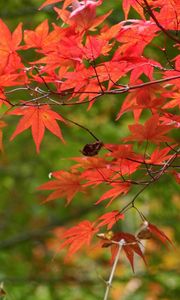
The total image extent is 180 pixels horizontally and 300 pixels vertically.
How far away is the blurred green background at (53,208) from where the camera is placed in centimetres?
295

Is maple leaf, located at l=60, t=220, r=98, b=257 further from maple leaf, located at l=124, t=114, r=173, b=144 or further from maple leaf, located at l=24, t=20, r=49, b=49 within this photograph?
maple leaf, located at l=24, t=20, r=49, b=49

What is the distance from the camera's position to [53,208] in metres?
4.02

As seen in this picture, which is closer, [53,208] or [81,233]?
[81,233]

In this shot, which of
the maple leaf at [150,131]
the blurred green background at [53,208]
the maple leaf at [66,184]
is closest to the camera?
the maple leaf at [150,131]

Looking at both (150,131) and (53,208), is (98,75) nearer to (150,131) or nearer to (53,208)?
(150,131)

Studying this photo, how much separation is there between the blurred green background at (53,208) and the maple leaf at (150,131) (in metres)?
1.39

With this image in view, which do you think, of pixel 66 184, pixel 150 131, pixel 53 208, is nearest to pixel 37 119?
pixel 66 184

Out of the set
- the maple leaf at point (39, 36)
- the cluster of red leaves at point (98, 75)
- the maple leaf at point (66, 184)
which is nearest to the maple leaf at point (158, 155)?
the cluster of red leaves at point (98, 75)

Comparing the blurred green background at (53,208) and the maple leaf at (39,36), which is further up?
the maple leaf at (39,36)

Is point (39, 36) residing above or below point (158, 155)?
above

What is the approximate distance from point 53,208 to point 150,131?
284 cm

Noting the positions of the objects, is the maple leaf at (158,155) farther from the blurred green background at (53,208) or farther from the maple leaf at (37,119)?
the blurred green background at (53,208)

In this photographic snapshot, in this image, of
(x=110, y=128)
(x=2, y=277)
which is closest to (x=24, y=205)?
(x=2, y=277)

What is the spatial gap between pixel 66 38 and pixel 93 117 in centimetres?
215
